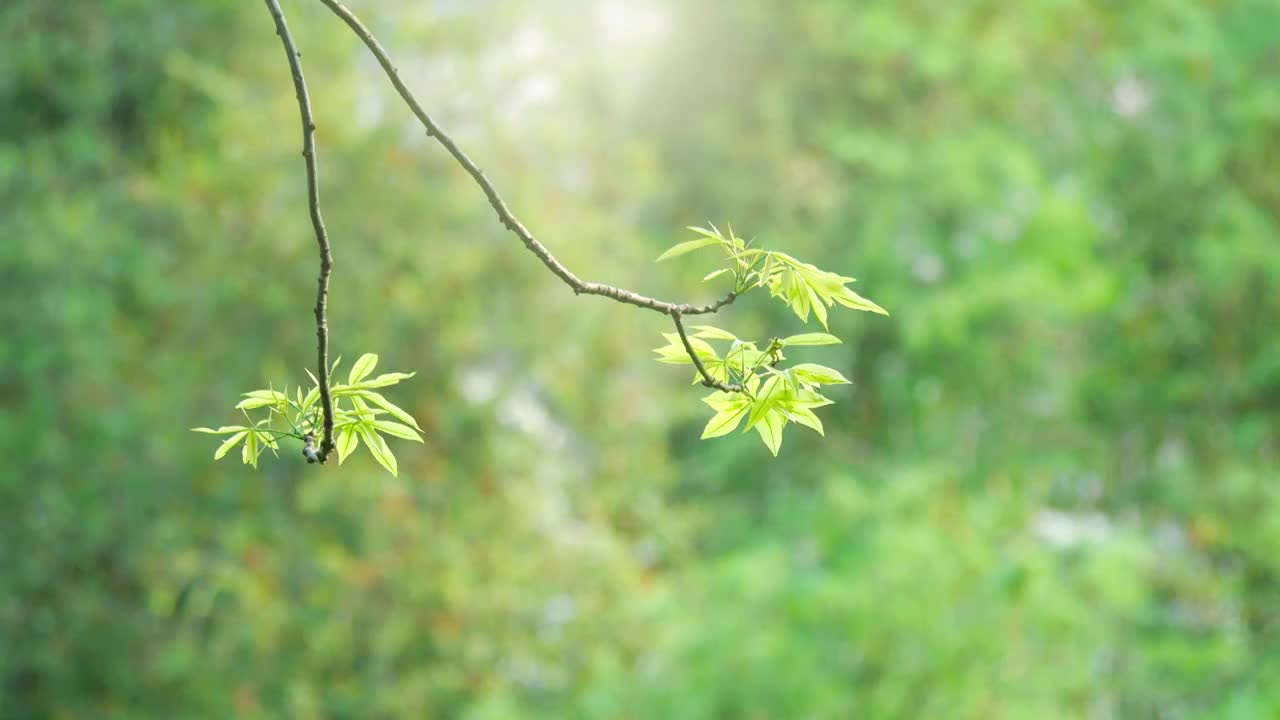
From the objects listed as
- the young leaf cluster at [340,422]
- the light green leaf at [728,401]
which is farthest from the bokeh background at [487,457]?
the light green leaf at [728,401]

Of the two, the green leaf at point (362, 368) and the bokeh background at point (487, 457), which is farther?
the bokeh background at point (487, 457)

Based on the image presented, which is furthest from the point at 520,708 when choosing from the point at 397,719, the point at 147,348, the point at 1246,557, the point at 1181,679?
the point at 1246,557

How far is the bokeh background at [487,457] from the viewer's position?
21.8 feet

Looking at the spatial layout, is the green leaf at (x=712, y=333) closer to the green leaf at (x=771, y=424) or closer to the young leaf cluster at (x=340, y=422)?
the green leaf at (x=771, y=424)

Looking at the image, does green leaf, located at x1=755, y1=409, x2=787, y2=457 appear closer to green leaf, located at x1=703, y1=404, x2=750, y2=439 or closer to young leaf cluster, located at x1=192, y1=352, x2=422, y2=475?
green leaf, located at x1=703, y1=404, x2=750, y2=439

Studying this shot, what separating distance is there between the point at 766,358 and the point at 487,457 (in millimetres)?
5695

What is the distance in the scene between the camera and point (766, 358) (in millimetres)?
1479

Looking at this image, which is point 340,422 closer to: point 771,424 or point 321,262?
point 321,262

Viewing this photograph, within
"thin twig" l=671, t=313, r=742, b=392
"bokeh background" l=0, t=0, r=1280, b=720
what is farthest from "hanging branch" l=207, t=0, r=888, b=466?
"bokeh background" l=0, t=0, r=1280, b=720

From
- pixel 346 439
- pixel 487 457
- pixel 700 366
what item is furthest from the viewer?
pixel 487 457

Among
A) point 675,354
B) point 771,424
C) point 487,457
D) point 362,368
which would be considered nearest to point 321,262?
point 362,368

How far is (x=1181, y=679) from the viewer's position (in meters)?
9.46

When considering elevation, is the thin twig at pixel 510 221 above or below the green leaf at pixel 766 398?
above

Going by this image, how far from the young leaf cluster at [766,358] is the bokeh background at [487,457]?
5232 millimetres
